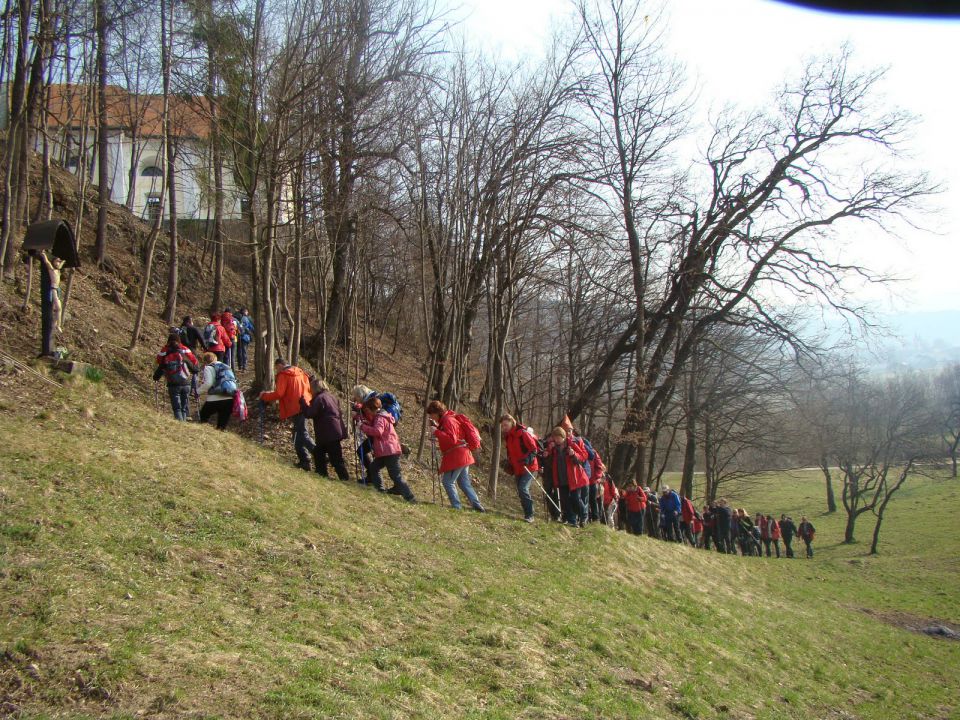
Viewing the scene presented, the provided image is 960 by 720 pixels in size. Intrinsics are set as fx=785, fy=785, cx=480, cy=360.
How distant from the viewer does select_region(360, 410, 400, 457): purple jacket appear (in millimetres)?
11883

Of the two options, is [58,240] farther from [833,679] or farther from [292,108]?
[833,679]

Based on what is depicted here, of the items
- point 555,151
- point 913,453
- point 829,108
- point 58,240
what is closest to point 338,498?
point 58,240

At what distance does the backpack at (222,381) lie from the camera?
1248cm

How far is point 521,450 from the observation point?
1305 centimetres

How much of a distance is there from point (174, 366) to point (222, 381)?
0.86 metres

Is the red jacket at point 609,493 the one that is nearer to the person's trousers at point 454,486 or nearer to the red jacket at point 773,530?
the person's trousers at point 454,486

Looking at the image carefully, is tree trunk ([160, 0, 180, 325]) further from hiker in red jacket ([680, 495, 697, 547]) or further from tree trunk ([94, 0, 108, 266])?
hiker in red jacket ([680, 495, 697, 547])

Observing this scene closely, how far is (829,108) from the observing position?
21297mm

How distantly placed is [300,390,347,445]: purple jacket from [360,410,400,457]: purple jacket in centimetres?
40

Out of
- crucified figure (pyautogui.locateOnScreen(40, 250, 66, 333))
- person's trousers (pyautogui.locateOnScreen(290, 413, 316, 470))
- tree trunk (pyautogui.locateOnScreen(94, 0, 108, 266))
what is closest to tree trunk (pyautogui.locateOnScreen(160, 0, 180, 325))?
tree trunk (pyautogui.locateOnScreen(94, 0, 108, 266))

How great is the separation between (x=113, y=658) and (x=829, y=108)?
21988 millimetres

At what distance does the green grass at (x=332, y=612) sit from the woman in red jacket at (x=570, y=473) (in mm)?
683

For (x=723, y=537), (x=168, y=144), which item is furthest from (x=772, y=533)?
(x=168, y=144)

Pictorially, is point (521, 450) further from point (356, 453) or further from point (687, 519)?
point (687, 519)
